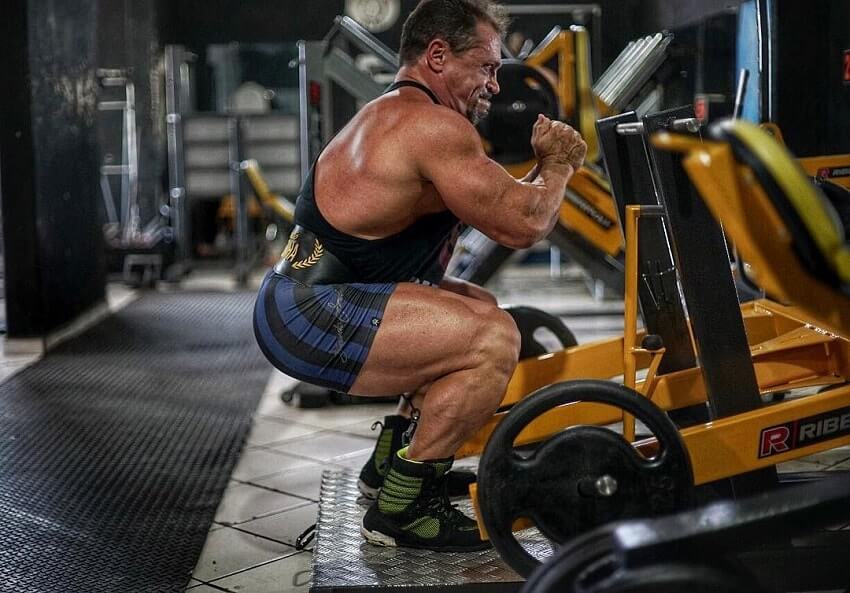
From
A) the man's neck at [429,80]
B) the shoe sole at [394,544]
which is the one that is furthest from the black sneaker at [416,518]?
the man's neck at [429,80]

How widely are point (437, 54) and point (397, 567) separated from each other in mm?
1237

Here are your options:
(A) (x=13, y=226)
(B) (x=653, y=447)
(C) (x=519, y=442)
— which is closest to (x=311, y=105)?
(A) (x=13, y=226)

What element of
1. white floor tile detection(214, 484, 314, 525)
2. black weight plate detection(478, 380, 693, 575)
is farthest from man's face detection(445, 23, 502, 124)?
white floor tile detection(214, 484, 314, 525)

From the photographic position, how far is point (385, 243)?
2744mm

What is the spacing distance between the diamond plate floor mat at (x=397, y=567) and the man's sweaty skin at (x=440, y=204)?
252 mm

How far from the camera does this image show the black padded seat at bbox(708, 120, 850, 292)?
153 cm

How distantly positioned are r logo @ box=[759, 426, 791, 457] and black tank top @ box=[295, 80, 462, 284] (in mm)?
945

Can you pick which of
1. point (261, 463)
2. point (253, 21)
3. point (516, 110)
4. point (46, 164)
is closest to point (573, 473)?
point (261, 463)

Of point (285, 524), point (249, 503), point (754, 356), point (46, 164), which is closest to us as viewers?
point (754, 356)

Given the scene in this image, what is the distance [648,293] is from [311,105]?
276 cm

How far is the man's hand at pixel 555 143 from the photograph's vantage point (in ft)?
8.86

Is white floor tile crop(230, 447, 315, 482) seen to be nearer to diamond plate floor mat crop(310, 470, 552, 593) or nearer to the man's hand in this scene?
diamond plate floor mat crop(310, 470, 552, 593)

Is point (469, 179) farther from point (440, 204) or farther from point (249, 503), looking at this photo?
point (249, 503)

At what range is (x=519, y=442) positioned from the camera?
9.69 ft
